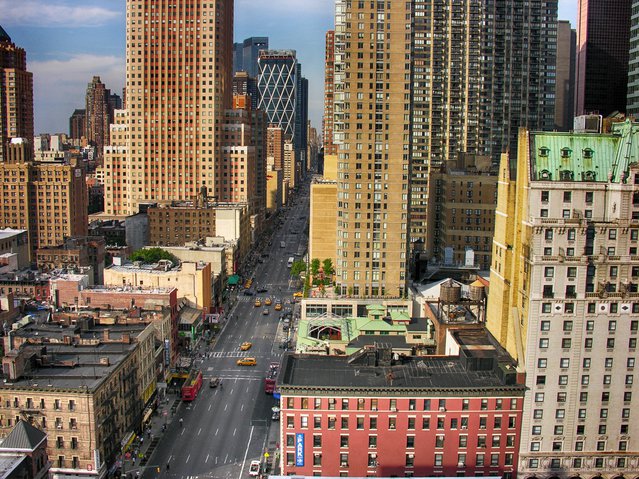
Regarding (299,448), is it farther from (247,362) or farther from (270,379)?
(247,362)

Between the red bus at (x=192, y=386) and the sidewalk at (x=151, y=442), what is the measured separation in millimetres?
1917

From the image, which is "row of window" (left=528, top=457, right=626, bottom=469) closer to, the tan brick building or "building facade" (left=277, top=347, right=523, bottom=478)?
"building facade" (left=277, top=347, right=523, bottom=478)

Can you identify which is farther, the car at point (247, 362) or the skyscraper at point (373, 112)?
the skyscraper at point (373, 112)

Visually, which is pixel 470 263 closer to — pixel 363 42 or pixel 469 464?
pixel 363 42

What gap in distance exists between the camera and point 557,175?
9512 centimetres

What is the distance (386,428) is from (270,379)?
48114 mm

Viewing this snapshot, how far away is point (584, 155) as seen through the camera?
96688 mm

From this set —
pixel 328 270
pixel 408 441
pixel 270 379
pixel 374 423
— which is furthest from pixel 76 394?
pixel 328 270

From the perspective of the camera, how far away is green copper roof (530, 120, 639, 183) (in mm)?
94938

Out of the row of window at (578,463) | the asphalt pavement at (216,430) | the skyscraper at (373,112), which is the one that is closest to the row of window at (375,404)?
the row of window at (578,463)

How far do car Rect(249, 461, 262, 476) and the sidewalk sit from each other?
1266 centimetres

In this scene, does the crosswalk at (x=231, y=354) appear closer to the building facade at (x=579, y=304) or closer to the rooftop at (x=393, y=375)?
the rooftop at (x=393, y=375)

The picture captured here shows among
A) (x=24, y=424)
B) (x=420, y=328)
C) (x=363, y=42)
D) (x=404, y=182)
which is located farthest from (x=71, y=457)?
(x=363, y=42)

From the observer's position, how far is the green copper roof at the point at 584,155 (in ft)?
311
